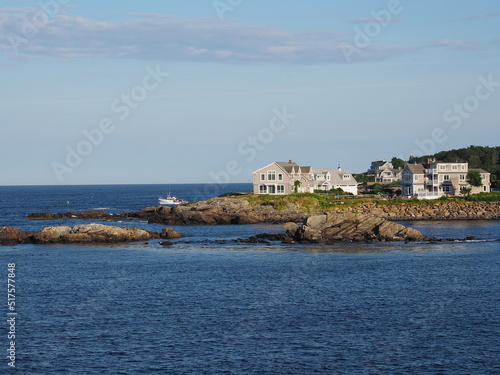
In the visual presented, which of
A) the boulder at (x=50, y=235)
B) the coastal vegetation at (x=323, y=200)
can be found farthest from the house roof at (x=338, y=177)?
the boulder at (x=50, y=235)

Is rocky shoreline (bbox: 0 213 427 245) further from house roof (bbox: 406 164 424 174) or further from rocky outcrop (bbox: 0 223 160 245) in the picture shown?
house roof (bbox: 406 164 424 174)

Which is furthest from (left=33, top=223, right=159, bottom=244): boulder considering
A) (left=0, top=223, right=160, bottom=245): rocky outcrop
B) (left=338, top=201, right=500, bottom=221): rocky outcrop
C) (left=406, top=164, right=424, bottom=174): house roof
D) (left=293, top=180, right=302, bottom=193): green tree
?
(left=406, top=164, right=424, bottom=174): house roof

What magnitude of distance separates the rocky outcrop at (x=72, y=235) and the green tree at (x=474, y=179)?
69.2 meters

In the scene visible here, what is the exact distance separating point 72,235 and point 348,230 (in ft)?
105

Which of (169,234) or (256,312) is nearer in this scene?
(256,312)

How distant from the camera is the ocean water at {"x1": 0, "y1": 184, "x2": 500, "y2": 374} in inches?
1189

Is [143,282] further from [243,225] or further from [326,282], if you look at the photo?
[243,225]

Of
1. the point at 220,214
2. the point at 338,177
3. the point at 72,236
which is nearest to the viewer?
the point at 72,236

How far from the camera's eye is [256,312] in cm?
3903

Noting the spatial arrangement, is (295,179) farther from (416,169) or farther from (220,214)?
(220,214)

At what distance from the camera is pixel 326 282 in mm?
48531

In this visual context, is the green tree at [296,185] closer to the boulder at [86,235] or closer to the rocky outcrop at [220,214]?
→ the rocky outcrop at [220,214]

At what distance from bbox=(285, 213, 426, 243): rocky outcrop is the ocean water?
28.0ft

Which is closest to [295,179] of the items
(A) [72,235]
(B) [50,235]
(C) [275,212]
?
(C) [275,212]
